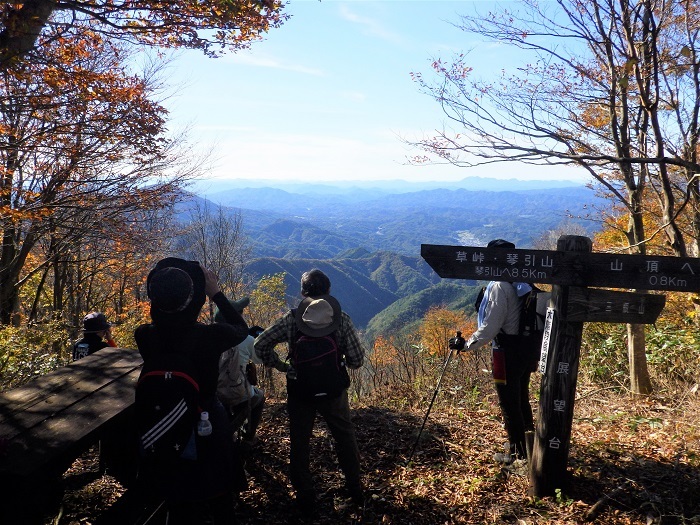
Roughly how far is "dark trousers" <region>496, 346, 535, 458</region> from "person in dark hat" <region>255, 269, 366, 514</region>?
1256 mm

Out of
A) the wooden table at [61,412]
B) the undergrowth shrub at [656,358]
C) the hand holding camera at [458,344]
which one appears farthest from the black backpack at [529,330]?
the wooden table at [61,412]

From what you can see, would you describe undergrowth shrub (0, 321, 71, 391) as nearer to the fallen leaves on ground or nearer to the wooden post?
the fallen leaves on ground

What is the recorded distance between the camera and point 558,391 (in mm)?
3295

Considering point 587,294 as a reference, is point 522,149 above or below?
above

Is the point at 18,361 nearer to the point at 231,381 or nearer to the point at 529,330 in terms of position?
the point at 231,381

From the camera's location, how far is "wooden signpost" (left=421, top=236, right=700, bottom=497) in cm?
312

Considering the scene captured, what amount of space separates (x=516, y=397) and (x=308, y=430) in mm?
1710

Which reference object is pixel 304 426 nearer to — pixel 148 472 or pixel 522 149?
pixel 148 472

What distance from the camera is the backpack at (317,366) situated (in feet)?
10.7

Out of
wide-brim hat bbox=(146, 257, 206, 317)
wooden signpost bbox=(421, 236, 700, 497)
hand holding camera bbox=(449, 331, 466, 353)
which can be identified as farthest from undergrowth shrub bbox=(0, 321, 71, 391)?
wooden signpost bbox=(421, 236, 700, 497)

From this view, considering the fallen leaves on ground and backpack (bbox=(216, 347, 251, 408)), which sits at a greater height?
backpack (bbox=(216, 347, 251, 408))

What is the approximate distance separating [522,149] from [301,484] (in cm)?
425

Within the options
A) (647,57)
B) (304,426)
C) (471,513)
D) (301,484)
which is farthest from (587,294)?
(647,57)

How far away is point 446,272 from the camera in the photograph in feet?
11.0
